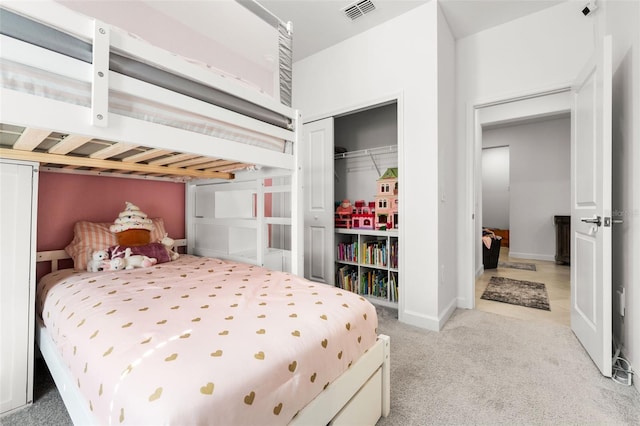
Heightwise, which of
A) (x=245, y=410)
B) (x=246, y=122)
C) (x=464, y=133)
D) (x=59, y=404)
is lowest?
(x=59, y=404)

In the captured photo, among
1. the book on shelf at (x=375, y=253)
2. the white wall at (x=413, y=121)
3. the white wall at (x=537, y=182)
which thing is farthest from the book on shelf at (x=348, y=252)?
the white wall at (x=537, y=182)

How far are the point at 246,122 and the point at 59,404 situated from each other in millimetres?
1722

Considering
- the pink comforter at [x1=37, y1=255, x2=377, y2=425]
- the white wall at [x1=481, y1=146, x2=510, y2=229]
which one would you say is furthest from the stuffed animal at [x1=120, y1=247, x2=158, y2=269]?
the white wall at [x1=481, y1=146, x2=510, y2=229]

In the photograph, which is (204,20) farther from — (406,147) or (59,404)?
(59,404)

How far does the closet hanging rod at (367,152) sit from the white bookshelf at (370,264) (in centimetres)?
100

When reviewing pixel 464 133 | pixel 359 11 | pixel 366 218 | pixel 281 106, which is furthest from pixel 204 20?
pixel 464 133

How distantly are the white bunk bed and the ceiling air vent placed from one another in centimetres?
117

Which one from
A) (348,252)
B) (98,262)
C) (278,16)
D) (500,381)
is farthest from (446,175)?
(98,262)

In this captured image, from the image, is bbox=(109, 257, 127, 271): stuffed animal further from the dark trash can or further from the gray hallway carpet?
the dark trash can

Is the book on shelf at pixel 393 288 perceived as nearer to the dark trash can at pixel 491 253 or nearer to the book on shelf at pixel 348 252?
the book on shelf at pixel 348 252

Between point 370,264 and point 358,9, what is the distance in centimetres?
239

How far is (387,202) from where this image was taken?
282 centimetres

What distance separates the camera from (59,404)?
142 centimetres

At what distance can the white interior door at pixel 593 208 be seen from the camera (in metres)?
1.60
